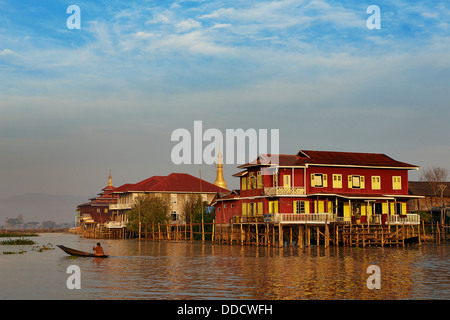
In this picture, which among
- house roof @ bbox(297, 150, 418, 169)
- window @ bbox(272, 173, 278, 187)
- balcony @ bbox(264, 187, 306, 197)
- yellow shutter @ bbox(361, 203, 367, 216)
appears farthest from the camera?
yellow shutter @ bbox(361, 203, 367, 216)

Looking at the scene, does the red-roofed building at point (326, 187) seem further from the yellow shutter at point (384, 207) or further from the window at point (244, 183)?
the window at point (244, 183)

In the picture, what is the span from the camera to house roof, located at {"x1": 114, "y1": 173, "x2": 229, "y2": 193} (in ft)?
365

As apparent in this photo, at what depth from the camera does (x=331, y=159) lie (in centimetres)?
6662

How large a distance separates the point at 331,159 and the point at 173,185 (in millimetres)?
51031

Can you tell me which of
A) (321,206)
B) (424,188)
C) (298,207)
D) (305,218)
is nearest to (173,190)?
(424,188)

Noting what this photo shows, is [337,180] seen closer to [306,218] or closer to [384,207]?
[384,207]

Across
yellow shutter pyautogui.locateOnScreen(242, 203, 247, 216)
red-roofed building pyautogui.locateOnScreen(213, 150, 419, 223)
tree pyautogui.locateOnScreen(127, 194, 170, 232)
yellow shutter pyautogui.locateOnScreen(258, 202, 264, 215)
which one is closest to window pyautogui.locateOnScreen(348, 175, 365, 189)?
red-roofed building pyautogui.locateOnScreen(213, 150, 419, 223)

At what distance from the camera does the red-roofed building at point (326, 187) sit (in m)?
63.1

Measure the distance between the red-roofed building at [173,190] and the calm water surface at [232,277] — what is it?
2358 inches

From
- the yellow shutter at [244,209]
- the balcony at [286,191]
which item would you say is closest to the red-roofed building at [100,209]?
the yellow shutter at [244,209]

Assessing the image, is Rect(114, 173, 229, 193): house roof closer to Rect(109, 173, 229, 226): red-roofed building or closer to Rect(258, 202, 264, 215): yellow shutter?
Rect(109, 173, 229, 226): red-roofed building
